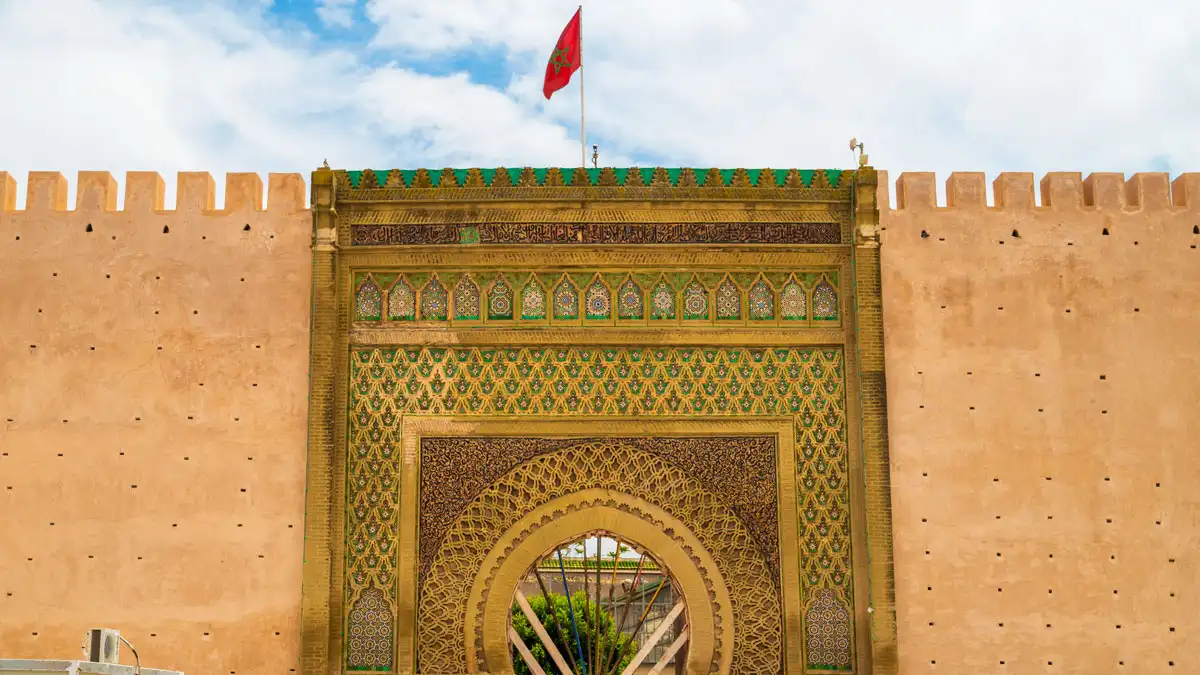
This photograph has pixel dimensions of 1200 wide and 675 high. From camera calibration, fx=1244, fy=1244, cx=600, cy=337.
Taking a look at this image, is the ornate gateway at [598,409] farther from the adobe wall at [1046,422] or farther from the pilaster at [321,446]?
the adobe wall at [1046,422]

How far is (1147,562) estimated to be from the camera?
7906 millimetres

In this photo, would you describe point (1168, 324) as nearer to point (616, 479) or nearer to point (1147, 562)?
point (1147, 562)

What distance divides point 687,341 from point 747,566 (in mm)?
1485

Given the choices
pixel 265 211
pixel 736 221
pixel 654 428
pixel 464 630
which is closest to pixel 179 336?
pixel 265 211

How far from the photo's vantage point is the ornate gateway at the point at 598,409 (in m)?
7.82

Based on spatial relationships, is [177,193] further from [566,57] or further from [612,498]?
[612,498]

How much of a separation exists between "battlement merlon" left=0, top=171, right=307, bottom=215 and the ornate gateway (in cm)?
29

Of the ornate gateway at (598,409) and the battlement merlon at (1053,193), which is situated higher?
the battlement merlon at (1053,193)

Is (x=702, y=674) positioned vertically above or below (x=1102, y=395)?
below

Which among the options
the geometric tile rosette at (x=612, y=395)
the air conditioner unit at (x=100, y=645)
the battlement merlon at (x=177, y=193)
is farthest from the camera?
the battlement merlon at (x=177, y=193)

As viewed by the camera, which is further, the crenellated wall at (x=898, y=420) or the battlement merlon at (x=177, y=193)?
the battlement merlon at (x=177, y=193)

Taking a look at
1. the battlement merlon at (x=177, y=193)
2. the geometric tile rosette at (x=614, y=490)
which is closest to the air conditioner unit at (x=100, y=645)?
the geometric tile rosette at (x=614, y=490)

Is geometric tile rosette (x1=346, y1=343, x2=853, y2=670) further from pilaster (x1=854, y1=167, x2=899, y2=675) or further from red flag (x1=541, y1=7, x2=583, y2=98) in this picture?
red flag (x1=541, y1=7, x2=583, y2=98)

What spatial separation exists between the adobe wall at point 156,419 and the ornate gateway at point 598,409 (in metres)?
0.29
